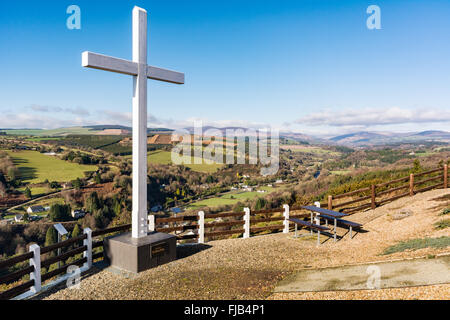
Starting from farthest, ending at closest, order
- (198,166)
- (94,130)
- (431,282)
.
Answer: (94,130), (198,166), (431,282)

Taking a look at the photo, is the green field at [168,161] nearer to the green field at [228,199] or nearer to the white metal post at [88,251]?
the green field at [228,199]

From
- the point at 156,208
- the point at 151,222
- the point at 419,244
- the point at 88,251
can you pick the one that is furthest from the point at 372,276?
the point at 156,208

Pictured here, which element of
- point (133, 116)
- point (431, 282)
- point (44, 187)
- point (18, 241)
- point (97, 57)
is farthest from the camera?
point (44, 187)

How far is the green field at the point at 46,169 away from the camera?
2203 inches

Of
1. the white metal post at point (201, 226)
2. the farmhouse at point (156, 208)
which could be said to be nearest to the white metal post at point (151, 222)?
the white metal post at point (201, 226)

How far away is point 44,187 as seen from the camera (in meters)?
54.2

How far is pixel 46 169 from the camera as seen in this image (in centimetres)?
5816

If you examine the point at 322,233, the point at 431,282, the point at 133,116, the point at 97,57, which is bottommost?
the point at 322,233

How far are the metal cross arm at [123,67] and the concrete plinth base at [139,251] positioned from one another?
370 cm

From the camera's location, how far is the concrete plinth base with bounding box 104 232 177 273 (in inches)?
240

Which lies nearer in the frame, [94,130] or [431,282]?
[431,282]
